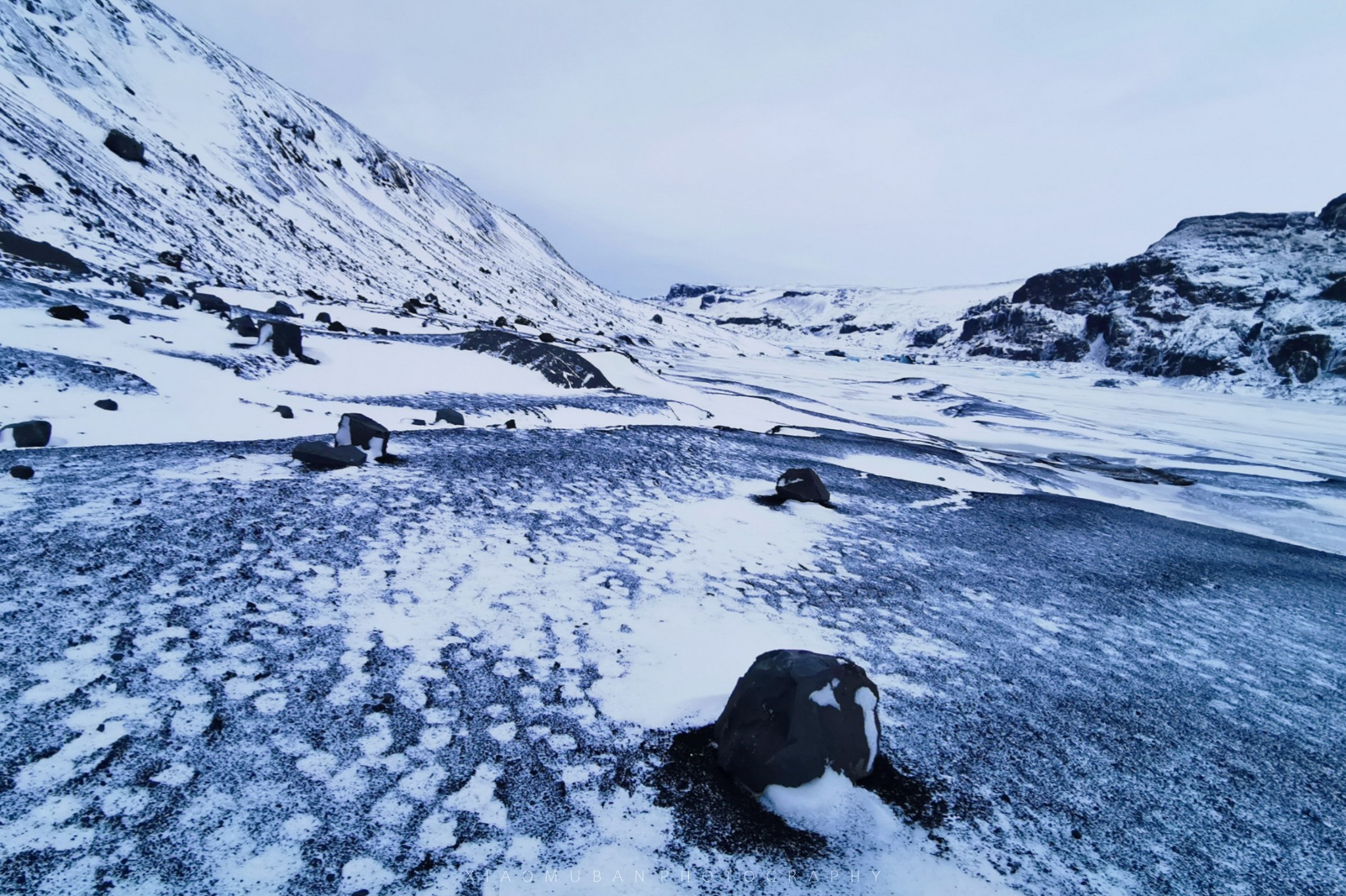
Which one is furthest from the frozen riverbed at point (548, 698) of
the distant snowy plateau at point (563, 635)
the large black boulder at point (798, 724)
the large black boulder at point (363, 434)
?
the large black boulder at point (363, 434)

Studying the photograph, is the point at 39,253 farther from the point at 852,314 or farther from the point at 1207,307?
the point at 852,314

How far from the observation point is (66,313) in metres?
5.25

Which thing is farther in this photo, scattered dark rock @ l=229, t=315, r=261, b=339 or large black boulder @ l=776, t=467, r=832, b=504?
scattered dark rock @ l=229, t=315, r=261, b=339

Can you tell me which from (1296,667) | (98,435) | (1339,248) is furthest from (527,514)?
(1339,248)

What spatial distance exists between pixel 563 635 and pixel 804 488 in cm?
295

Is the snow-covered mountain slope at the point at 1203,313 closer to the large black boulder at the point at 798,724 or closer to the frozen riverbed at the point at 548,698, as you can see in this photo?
the frozen riverbed at the point at 548,698

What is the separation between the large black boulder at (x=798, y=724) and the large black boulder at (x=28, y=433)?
161 inches

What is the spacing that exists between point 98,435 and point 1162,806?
5.61 meters

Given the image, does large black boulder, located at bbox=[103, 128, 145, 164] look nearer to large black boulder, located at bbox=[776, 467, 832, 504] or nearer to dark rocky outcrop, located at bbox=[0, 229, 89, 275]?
dark rocky outcrop, located at bbox=[0, 229, 89, 275]

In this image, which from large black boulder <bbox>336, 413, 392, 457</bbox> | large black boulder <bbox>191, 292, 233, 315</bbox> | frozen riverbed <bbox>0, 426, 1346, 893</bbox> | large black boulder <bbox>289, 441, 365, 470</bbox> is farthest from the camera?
large black boulder <bbox>191, 292, 233, 315</bbox>

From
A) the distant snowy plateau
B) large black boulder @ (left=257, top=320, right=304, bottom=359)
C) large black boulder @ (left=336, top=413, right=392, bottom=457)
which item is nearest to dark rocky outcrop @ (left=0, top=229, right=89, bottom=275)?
the distant snowy plateau

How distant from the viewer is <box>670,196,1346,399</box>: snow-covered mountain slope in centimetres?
3123

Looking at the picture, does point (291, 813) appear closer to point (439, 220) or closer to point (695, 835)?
point (695, 835)

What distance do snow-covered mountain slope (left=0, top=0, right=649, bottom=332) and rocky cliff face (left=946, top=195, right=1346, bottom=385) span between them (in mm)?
36036
